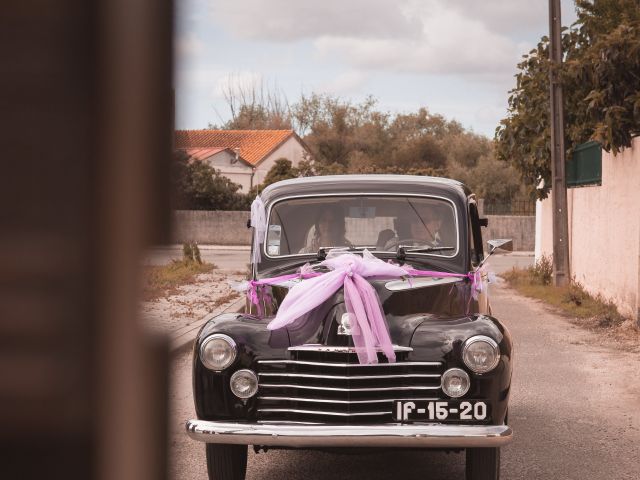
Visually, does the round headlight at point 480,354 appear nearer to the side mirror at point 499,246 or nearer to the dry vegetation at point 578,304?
the side mirror at point 499,246

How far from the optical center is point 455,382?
4910 millimetres

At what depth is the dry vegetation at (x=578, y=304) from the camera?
1182 cm

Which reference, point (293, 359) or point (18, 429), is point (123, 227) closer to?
point (18, 429)

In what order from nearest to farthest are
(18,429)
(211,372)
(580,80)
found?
(18,429)
(211,372)
(580,80)

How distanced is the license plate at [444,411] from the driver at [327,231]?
192 centimetres

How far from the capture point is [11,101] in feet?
1.59

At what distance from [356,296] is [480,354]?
0.77 meters

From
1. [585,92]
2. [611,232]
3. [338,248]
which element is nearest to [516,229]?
[585,92]

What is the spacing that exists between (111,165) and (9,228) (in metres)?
0.06

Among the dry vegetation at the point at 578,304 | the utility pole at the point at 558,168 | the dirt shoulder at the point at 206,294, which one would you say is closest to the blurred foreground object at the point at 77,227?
the dirt shoulder at the point at 206,294

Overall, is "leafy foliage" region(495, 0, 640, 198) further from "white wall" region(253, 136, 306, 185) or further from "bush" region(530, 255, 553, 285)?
"white wall" region(253, 136, 306, 185)

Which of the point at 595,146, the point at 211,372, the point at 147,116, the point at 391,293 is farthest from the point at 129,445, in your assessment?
the point at 595,146

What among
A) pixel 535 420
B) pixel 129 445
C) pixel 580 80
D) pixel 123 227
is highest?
pixel 580 80

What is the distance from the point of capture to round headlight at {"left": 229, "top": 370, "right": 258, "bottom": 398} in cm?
497
